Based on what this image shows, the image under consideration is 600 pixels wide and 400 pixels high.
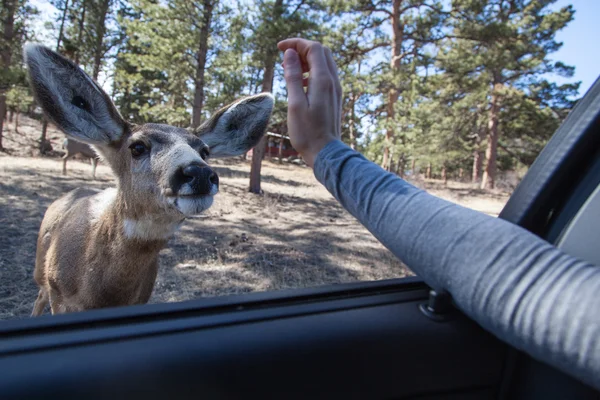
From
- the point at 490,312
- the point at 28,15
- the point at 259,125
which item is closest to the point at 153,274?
the point at 259,125

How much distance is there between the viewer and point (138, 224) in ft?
8.37

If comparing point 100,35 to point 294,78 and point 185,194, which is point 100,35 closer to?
point 185,194

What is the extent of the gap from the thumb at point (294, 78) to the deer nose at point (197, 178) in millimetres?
1078

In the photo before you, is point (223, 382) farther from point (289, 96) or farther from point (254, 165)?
point (254, 165)

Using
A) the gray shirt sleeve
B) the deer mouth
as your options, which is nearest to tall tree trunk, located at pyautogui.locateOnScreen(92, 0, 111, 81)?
the deer mouth

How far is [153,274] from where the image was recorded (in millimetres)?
2867

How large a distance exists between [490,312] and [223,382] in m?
0.76

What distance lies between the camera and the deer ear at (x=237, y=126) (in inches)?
126

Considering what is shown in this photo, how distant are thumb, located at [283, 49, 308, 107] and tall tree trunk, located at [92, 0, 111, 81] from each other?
14.2 meters

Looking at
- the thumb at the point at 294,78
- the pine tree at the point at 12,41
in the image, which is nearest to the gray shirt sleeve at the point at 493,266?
the thumb at the point at 294,78

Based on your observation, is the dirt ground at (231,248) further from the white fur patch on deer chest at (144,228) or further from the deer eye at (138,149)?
the deer eye at (138,149)

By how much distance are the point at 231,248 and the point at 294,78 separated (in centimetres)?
526

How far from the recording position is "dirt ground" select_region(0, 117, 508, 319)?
4502 mm

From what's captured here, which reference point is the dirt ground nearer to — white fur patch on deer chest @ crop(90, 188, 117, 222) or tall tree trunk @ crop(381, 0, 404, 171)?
white fur patch on deer chest @ crop(90, 188, 117, 222)
